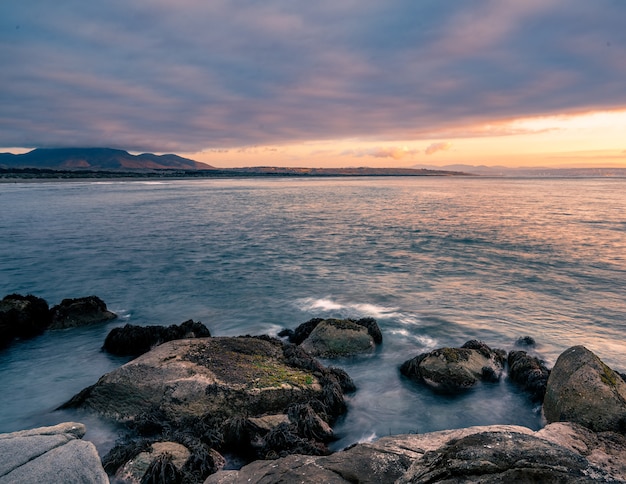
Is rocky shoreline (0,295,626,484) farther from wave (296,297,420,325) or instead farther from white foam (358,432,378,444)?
wave (296,297,420,325)

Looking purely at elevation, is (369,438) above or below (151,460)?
below

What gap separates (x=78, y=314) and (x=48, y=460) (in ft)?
36.9

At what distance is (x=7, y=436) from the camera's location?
7.00 meters

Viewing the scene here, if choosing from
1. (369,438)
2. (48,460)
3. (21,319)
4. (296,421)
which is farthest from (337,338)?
(21,319)

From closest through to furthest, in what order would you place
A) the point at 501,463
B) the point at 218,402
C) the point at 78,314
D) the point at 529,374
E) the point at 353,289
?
the point at 501,463
the point at 218,402
the point at 529,374
the point at 78,314
the point at 353,289

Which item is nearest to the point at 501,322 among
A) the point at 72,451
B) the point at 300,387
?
the point at 300,387

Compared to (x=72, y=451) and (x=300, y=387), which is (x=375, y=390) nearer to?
(x=300, y=387)

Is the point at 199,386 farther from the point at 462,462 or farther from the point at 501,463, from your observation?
the point at 501,463

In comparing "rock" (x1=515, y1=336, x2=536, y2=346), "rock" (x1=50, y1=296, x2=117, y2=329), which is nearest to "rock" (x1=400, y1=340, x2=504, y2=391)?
"rock" (x1=515, y1=336, x2=536, y2=346)

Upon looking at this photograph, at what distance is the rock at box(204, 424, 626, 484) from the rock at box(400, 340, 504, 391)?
359cm

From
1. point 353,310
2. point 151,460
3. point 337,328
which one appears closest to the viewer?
point 151,460

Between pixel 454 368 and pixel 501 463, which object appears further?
pixel 454 368

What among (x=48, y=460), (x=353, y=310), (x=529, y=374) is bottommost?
(x=353, y=310)

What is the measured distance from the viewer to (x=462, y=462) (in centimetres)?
473
